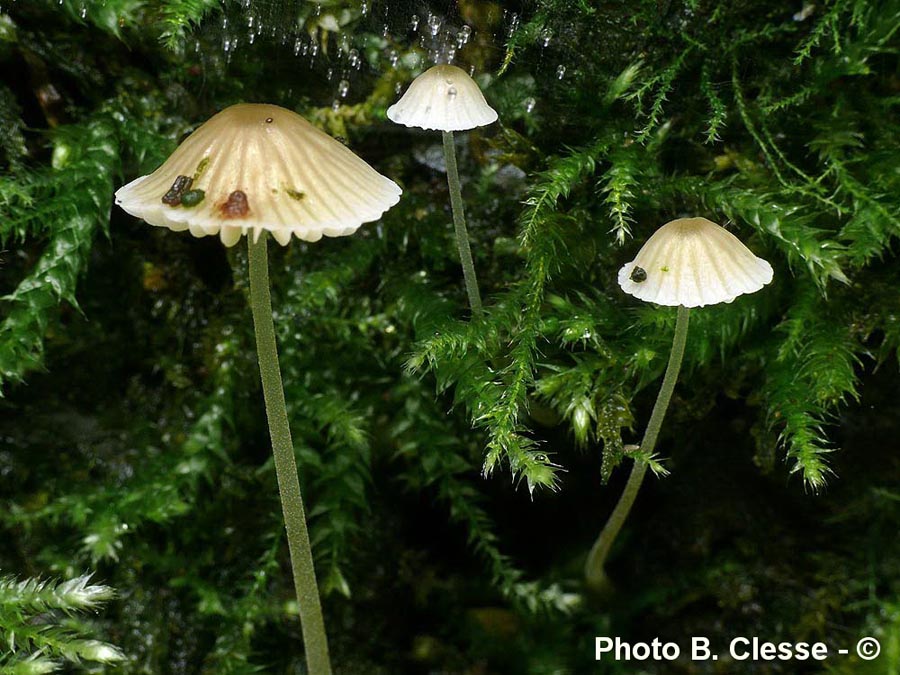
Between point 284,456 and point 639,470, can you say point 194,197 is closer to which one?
point 284,456

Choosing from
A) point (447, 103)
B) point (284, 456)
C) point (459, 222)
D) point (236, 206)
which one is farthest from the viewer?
point (459, 222)

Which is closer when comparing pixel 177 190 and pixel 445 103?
pixel 177 190

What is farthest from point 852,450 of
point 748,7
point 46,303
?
point 46,303

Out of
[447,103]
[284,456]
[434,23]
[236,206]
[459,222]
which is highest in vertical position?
[434,23]

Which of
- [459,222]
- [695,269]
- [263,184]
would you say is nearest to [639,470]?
[695,269]

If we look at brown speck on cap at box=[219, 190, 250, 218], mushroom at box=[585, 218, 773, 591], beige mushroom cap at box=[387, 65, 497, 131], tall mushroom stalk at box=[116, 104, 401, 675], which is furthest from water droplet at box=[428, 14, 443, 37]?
brown speck on cap at box=[219, 190, 250, 218]

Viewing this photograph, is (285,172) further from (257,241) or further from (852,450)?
(852,450)

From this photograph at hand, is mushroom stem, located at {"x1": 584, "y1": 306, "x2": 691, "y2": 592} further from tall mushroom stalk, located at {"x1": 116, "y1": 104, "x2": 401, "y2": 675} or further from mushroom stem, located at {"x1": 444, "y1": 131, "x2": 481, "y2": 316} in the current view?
tall mushroom stalk, located at {"x1": 116, "y1": 104, "x2": 401, "y2": 675}
